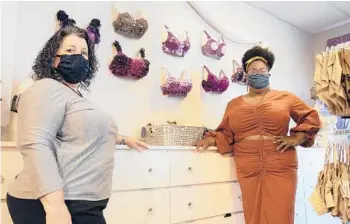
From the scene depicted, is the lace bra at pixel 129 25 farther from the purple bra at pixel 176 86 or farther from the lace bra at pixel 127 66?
the purple bra at pixel 176 86

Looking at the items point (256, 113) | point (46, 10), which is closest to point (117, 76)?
point (46, 10)

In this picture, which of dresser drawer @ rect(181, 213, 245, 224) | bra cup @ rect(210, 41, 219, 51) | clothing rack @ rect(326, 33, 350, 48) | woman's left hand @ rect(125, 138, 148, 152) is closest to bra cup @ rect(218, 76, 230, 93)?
bra cup @ rect(210, 41, 219, 51)

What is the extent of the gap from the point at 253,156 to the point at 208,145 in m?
0.30

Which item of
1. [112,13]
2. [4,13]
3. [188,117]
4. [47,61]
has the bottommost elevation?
[188,117]

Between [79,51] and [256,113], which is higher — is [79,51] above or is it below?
above

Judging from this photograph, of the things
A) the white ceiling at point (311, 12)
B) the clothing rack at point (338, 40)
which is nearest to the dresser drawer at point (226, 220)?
the white ceiling at point (311, 12)

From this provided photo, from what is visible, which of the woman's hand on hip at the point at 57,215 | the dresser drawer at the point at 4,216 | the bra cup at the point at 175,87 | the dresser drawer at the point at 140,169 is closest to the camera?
the woman's hand on hip at the point at 57,215

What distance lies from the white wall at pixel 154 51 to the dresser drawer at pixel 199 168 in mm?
505

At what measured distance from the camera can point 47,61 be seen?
117 centimetres

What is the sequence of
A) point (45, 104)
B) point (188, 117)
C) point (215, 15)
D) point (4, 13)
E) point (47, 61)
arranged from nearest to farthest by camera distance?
point (45, 104), point (47, 61), point (4, 13), point (188, 117), point (215, 15)

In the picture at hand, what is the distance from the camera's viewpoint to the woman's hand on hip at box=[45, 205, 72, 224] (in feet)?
3.01

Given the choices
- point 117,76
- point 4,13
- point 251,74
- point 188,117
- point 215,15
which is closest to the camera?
point 4,13

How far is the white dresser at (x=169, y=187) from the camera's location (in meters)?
1.63

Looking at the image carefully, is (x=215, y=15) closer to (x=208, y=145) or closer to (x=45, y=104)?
(x=208, y=145)
